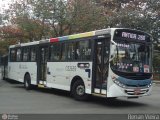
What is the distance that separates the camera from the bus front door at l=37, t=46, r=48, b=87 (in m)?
19.0

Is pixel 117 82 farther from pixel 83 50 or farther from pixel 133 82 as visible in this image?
pixel 83 50

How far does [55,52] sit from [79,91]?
10.7 ft

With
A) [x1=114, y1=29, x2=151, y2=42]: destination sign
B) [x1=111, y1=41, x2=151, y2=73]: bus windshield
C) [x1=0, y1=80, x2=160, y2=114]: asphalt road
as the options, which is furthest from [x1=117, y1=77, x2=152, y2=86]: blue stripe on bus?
[x1=114, y1=29, x2=151, y2=42]: destination sign

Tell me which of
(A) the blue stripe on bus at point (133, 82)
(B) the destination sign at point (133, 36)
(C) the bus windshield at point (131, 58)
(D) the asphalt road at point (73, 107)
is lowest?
(D) the asphalt road at point (73, 107)

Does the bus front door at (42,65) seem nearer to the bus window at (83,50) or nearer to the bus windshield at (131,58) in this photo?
the bus window at (83,50)

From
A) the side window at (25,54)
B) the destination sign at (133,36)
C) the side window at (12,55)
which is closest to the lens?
the destination sign at (133,36)

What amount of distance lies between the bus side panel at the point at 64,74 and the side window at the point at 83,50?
1.15 ft

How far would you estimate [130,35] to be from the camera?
45.7 feet

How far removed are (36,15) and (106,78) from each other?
65.9ft

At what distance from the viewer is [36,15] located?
32.4m

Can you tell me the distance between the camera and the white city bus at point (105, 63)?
13.4 metres

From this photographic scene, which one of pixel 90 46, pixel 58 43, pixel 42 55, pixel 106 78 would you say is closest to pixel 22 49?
pixel 42 55

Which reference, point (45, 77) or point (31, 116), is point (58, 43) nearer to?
point (45, 77)

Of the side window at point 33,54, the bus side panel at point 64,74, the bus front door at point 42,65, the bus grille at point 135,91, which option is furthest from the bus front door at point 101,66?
the side window at point 33,54
